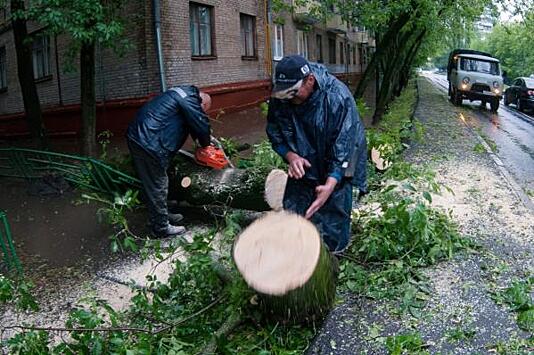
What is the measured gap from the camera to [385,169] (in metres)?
6.91

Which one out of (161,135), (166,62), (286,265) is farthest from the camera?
(166,62)

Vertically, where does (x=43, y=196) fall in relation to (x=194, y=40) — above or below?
below

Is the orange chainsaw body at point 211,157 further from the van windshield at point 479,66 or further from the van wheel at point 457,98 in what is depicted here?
the van windshield at point 479,66

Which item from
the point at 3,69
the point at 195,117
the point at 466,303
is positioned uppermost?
the point at 3,69

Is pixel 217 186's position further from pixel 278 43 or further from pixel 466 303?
pixel 278 43

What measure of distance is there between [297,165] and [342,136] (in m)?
0.35

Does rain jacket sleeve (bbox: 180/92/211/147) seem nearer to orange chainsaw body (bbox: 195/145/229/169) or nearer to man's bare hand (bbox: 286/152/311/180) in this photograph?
orange chainsaw body (bbox: 195/145/229/169)

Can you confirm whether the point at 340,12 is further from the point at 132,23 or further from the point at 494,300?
the point at 494,300

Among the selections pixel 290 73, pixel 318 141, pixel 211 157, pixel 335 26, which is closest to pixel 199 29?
pixel 211 157

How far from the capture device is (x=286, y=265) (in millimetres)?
2869

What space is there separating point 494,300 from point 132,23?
1049cm

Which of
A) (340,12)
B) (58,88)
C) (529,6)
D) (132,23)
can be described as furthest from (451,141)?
(58,88)

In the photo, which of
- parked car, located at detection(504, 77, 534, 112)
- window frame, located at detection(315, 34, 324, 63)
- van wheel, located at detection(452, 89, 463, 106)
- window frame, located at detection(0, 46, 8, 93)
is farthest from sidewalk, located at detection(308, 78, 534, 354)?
window frame, located at detection(315, 34, 324, 63)

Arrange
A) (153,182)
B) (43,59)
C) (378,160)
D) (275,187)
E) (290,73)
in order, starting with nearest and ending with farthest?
(290,73) → (275,187) → (153,182) → (378,160) → (43,59)
